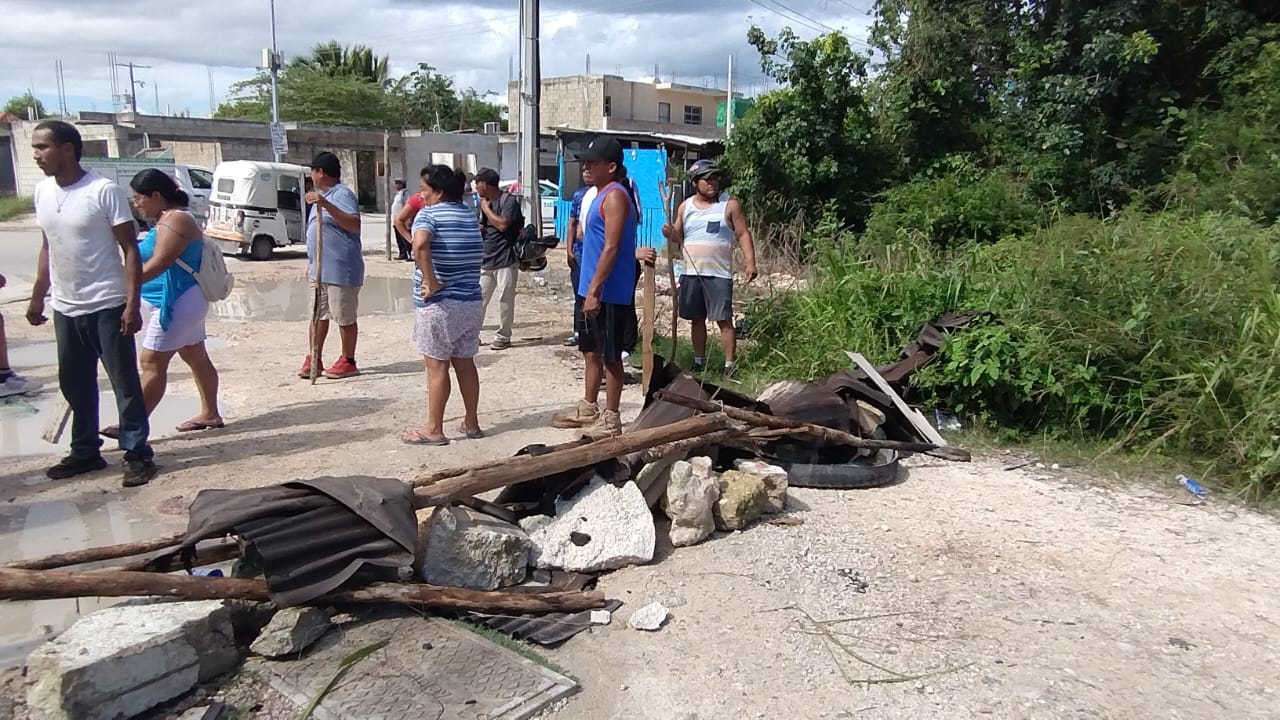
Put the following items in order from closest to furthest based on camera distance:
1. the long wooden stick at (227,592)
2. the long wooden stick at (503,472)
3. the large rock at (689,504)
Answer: the long wooden stick at (227,592) → the long wooden stick at (503,472) → the large rock at (689,504)

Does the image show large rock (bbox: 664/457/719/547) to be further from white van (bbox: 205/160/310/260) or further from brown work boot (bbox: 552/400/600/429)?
white van (bbox: 205/160/310/260)

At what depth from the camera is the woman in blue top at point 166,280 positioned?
5078 mm

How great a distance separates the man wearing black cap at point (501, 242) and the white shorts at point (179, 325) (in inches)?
125

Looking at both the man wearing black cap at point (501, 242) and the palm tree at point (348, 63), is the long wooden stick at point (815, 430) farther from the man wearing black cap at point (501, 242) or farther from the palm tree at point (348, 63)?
the palm tree at point (348, 63)

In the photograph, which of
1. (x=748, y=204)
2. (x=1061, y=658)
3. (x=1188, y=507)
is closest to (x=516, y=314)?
(x=748, y=204)

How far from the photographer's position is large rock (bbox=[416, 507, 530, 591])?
135 inches

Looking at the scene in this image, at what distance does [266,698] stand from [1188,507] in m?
4.43

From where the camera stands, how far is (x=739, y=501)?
4090 mm

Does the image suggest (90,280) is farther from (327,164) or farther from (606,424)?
(606,424)

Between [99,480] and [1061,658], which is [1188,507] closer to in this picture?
[1061,658]

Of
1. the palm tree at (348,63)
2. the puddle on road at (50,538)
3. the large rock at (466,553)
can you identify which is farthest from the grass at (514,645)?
the palm tree at (348,63)

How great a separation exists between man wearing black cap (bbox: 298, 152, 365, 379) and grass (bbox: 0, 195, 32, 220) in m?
25.0

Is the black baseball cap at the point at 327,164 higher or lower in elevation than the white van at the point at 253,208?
higher

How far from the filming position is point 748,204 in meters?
14.0
